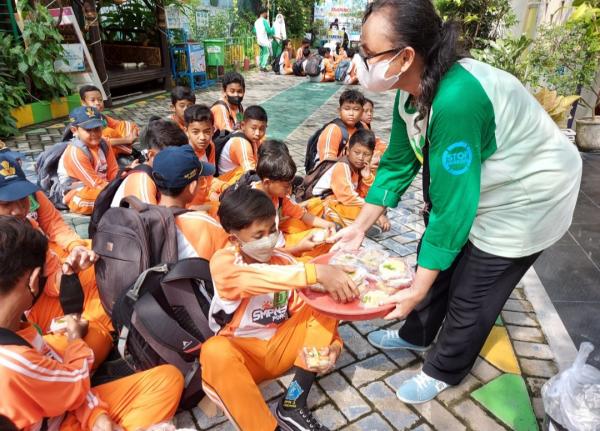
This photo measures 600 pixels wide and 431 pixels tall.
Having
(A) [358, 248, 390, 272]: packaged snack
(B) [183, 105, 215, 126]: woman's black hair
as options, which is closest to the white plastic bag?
(A) [358, 248, 390, 272]: packaged snack

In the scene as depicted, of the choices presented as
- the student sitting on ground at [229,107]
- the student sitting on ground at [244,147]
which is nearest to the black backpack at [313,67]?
the student sitting on ground at [229,107]

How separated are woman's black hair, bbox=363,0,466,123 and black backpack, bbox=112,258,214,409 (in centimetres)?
129

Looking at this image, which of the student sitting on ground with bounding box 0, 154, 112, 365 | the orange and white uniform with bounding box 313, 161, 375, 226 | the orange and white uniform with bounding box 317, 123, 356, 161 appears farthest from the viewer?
the orange and white uniform with bounding box 317, 123, 356, 161

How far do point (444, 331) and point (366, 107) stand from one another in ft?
Result: 12.9

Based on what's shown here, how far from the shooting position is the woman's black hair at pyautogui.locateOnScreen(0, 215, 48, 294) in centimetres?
153

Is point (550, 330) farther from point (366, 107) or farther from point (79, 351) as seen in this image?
point (366, 107)

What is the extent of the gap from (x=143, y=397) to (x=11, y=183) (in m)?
1.43

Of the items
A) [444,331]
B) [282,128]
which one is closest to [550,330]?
[444,331]

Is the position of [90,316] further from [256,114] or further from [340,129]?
[340,129]

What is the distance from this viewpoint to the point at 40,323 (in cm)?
252

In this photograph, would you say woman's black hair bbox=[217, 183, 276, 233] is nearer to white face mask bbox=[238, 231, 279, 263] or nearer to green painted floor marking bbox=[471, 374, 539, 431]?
white face mask bbox=[238, 231, 279, 263]

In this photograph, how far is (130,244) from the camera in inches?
88.2

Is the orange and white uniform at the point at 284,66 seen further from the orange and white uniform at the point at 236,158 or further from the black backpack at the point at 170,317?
the black backpack at the point at 170,317

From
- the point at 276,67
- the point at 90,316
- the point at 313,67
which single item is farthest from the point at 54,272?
the point at 276,67
